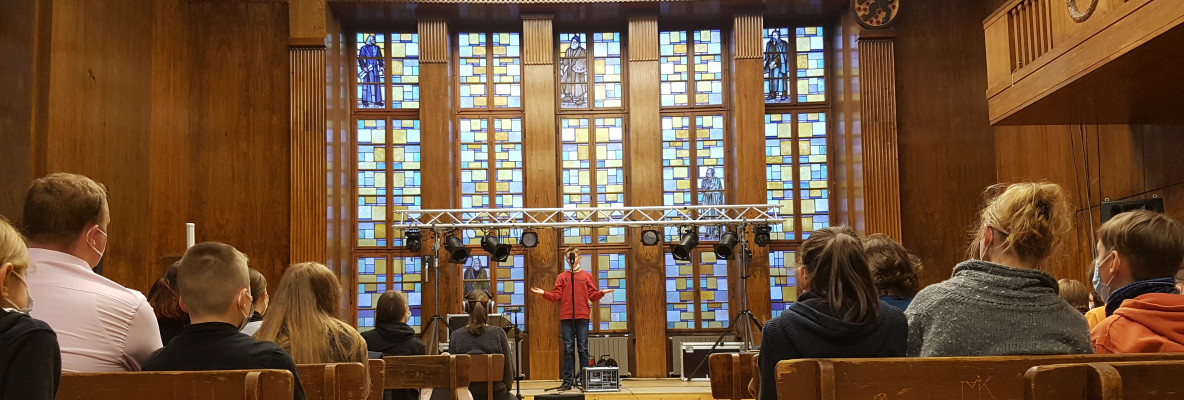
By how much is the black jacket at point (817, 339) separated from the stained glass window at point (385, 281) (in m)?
10.4

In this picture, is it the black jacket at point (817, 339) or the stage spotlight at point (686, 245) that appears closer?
the black jacket at point (817, 339)

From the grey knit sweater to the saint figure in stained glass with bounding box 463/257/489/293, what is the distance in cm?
1027

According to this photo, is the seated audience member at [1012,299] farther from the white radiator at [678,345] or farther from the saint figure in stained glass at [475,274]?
the saint figure in stained glass at [475,274]

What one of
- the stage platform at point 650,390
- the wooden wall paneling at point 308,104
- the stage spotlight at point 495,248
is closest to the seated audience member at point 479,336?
the stage platform at point 650,390

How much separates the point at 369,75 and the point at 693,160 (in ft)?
13.7

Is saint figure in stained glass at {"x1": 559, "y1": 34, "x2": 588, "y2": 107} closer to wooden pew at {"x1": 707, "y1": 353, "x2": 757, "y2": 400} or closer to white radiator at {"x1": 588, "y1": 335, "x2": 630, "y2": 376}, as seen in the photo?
white radiator at {"x1": 588, "y1": 335, "x2": 630, "y2": 376}

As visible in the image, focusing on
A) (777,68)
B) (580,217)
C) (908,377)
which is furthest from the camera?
(777,68)

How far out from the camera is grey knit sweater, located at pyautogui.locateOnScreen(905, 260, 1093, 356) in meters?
2.82

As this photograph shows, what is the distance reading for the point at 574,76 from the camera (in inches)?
531

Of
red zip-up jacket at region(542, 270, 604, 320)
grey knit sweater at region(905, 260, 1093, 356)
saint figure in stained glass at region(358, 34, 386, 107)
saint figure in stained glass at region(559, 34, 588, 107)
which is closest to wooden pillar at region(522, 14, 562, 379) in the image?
saint figure in stained glass at region(559, 34, 588, 107)

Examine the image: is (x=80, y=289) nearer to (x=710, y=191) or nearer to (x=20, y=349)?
(x=20, y=349)

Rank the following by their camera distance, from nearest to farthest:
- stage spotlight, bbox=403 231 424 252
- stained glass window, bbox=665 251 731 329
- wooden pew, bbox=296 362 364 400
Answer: wooden pew, bbox=296 362 364 400, stage spotlight, bbox=403 231 424 252, stained glass window, bbox=665 251 731 329

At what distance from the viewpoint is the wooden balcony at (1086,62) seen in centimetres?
614

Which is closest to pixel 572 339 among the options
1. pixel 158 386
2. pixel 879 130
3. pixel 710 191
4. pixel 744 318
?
pixel 744 318
